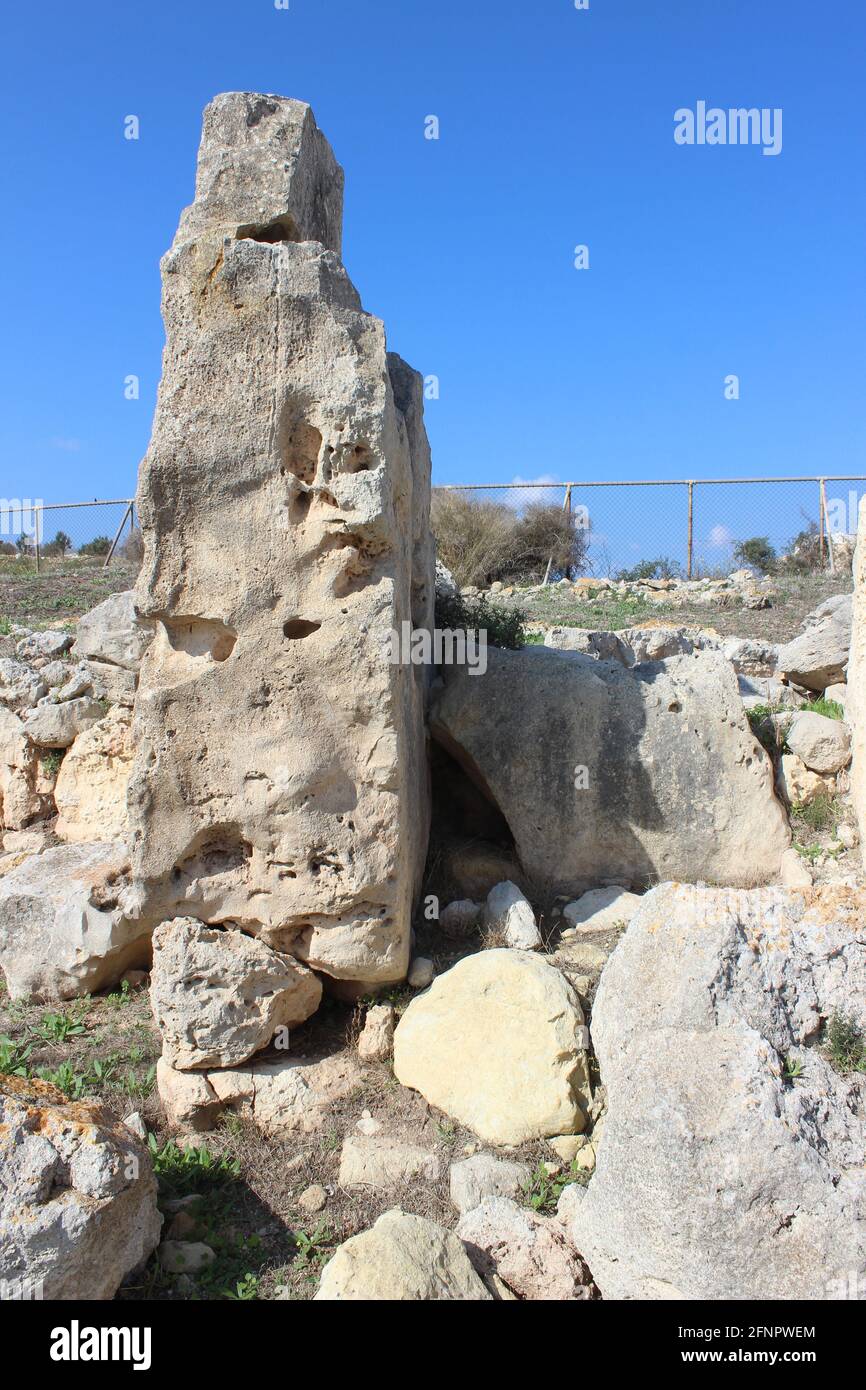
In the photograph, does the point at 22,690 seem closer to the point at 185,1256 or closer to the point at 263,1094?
the point at 263,1094

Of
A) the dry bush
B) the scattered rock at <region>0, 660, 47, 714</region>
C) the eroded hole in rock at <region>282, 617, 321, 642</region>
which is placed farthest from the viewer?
the dry bush

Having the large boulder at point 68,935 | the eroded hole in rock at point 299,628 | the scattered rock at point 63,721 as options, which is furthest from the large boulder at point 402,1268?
the scattered rock at point 63,721

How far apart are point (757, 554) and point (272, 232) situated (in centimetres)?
1378

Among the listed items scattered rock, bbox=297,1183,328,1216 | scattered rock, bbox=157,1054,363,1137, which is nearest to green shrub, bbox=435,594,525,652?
scattered rock, bbox=157,1054,363,1137

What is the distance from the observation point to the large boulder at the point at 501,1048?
14.0 feet

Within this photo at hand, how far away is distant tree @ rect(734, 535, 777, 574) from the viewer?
16.9 meters

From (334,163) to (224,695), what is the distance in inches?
120

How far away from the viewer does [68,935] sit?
17.4 ft

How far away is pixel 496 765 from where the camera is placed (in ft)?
19.4

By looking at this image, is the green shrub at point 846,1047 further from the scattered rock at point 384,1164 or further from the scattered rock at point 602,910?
the scattered rock at point 602,910

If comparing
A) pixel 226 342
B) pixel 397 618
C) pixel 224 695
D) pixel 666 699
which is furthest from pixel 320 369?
pixel 666 699

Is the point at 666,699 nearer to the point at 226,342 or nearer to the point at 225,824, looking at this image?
the point at 225,824

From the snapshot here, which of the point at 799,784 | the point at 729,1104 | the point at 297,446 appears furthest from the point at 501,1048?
the point at 297,446

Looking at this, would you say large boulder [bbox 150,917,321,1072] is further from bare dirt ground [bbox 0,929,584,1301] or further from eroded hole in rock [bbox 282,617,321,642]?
eroded hole in rock [bbox 282,617,321,642]
